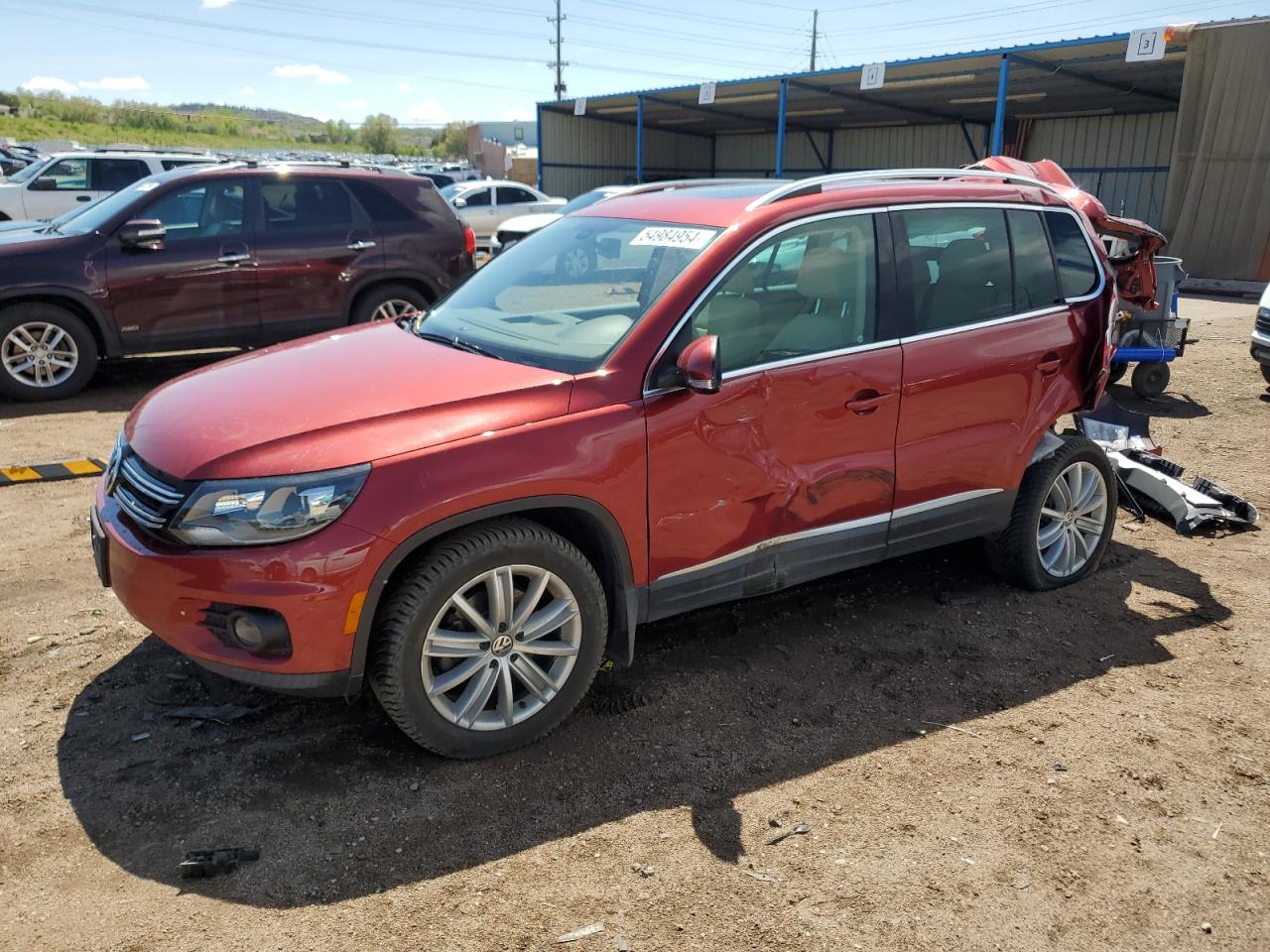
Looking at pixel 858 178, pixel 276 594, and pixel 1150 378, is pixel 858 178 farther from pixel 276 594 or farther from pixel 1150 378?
pixel 1150 378

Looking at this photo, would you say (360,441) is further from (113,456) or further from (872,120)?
(872,120)

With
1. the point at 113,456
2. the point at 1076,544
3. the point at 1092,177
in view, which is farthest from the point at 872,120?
the point at 113,456

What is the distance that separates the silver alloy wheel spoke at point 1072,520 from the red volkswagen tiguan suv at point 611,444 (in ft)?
0.09

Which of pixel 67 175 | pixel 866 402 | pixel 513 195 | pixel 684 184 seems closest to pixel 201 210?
pixel 684 184

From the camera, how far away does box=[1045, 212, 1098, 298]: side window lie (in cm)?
460

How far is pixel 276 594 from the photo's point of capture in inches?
113

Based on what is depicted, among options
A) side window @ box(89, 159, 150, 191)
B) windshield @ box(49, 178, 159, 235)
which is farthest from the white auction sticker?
side window @ box(89, 159, 150, 191)

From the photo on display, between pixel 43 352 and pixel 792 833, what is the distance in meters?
7.43

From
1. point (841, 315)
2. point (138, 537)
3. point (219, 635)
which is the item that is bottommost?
point (219, 635)

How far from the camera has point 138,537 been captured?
3100 mm

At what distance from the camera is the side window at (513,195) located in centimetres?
2228

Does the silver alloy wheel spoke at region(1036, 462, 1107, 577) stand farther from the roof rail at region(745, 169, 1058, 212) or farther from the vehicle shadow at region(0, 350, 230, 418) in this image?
the vehicle shadow at region(0, 350, 230, 418)

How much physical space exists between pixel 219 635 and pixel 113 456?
105cm

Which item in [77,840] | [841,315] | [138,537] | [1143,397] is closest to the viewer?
[77,840]
